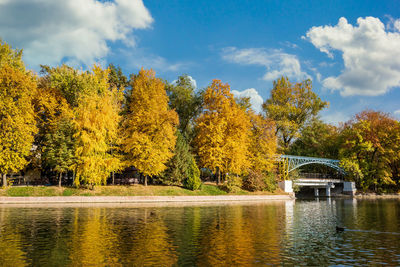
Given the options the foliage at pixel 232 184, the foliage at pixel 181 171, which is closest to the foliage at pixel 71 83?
the foliage at pixel 181 171

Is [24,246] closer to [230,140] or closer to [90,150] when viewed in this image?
[90,150]

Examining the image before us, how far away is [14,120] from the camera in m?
43.9

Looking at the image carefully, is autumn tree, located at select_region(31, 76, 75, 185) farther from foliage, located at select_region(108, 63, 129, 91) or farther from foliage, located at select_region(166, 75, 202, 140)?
foliage, located at select_region(166, 75, 202, 140)

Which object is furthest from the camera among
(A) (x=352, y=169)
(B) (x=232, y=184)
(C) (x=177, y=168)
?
(A) (x=352, y=169)

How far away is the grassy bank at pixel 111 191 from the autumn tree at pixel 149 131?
110 inches

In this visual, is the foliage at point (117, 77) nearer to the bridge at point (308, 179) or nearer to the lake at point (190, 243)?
the bridge at point (308, 179)

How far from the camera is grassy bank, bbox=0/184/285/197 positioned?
42.3 metres

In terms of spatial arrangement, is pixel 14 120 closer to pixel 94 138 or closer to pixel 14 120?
pixel 14 120

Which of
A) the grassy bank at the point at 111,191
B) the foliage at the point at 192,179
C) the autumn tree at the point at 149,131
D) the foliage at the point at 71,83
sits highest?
the foliage at the point at 71,83

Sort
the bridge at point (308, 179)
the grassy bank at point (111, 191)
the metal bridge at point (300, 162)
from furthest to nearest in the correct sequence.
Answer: the metal bridge at point (300, 162) → the bridge at point (308, 179) → the grassy bank at point (111, 191)

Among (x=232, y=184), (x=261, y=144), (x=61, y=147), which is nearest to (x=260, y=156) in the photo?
(x=261, y=144)

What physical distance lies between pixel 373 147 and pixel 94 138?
64.7 meters

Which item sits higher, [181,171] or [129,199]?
[181,171]

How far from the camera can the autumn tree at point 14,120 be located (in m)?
42.6
